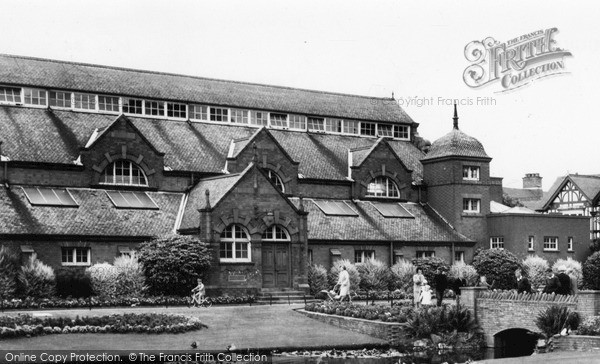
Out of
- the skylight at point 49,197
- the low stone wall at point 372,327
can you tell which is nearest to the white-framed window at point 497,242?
the low stone wall at point 372,327

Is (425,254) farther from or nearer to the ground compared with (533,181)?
nearer to the ground

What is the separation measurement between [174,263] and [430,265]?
16.1 m

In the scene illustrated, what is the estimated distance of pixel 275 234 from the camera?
46531 mm

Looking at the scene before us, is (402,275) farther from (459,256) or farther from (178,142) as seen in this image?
(178,142)

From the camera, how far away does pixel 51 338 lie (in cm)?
2942

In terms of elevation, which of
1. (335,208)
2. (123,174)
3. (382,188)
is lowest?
(335,208)

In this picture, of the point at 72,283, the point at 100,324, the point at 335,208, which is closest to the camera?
the point at 100,324

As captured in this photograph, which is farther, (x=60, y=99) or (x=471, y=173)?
(x=471, y=173)

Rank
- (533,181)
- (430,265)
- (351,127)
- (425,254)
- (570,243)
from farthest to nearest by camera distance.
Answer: (533,181)
(351,127)
(570,243)
(425,254)
(430,265)

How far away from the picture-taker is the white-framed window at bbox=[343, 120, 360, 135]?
61.4m

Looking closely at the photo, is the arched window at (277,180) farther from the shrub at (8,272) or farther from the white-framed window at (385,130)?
the shrub at (8,272)

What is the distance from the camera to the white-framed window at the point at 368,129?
62.1m

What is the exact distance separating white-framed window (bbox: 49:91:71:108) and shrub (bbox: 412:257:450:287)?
69.1 feet

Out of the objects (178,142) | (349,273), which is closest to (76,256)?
(178,142)
